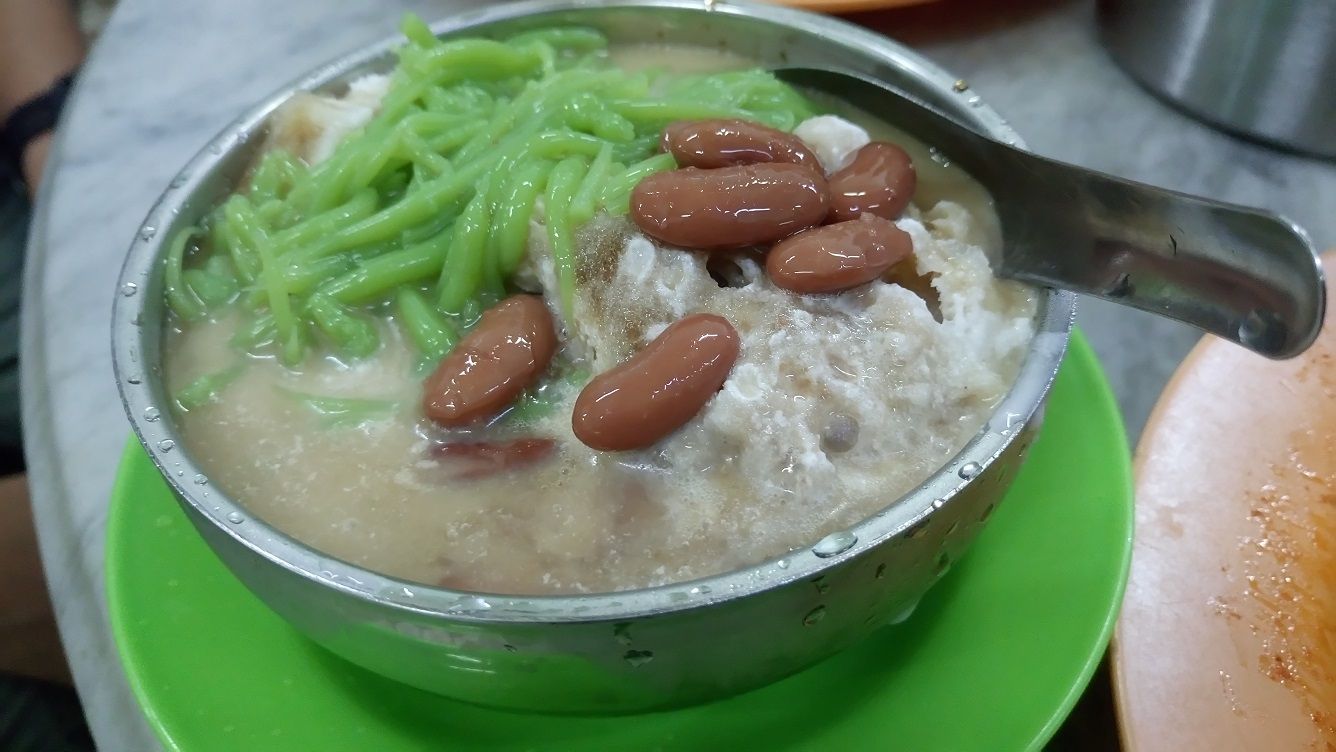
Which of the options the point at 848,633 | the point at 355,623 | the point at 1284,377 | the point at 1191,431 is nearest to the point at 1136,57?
the point at 1284,377

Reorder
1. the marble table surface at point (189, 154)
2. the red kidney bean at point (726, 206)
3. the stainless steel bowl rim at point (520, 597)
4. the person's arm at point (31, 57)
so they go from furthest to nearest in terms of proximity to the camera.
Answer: the person's arm at point (31, 57) < the marble table surface at point (189, 154) < the red kidney bean at point (726, 206) < the stainless steel bowl rim at point (520, 597)

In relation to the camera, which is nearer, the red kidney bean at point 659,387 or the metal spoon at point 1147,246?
the metal spoon at point 1147,246

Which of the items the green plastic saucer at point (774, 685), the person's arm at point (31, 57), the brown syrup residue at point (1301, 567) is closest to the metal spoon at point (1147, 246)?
the green plastic saucer at point (774, 685)

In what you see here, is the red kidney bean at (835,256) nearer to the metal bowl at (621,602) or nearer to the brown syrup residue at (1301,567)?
the metal bowl at (621,602)

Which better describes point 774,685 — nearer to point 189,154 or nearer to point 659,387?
point 659,387

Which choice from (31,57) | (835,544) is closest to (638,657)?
(835,544)

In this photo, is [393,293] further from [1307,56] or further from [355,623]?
[1307,56]

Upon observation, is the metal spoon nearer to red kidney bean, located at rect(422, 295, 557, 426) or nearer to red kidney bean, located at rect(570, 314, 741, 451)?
red kidney bean, located at rect(570, 314, 741, 451)
